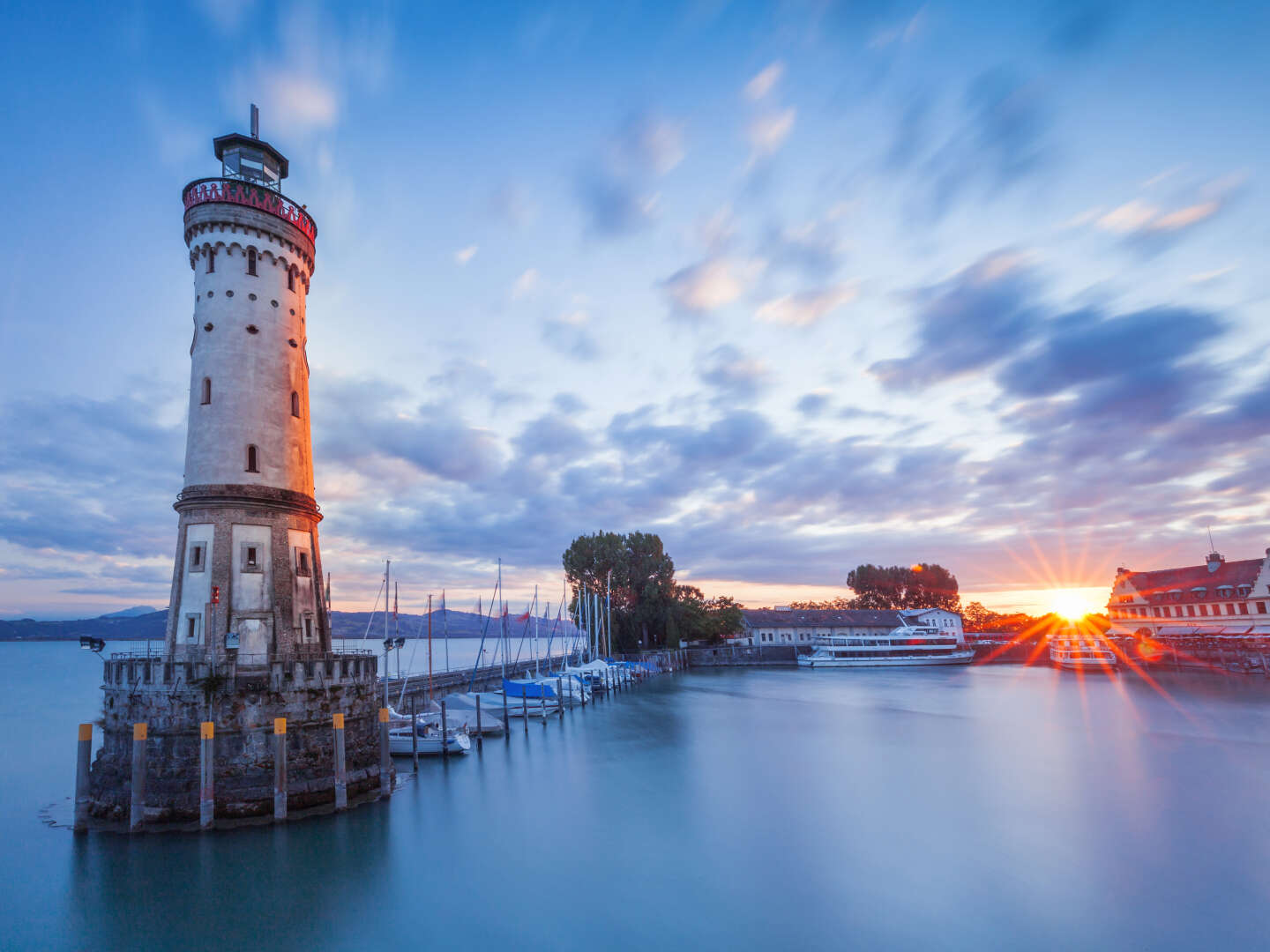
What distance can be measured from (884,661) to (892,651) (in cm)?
418

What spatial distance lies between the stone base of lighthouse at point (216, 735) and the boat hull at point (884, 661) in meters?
98.7

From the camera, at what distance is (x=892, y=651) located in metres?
116

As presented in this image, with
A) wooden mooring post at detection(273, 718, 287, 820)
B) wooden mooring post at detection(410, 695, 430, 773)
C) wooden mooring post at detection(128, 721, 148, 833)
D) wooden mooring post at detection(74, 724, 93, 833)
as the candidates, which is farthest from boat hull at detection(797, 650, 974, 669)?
wooden mooring post at detection(74, 724, 93, 833)

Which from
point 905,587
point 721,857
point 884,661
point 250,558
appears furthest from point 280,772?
point 905,587

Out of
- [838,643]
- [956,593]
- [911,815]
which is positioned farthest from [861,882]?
[956,593]

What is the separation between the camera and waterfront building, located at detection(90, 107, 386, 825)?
25.0 meters

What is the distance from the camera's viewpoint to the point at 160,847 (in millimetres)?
22750

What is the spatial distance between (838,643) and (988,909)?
4136 inches

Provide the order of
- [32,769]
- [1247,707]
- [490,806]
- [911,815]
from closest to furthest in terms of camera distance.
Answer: [911,815]
[490,806]
[32,769]
[1247,707]

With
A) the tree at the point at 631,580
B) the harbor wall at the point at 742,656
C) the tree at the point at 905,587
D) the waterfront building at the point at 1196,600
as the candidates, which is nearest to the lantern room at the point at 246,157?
the tree at the point at 631,580

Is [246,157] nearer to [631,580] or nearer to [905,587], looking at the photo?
[631,580]

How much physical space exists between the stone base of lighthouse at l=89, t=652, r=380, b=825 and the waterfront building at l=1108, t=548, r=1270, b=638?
105 metres

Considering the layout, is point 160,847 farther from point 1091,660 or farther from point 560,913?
point 1091,660

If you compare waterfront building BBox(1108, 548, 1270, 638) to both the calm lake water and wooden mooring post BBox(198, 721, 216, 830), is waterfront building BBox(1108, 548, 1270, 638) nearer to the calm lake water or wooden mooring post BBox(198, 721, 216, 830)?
the calm lake water
